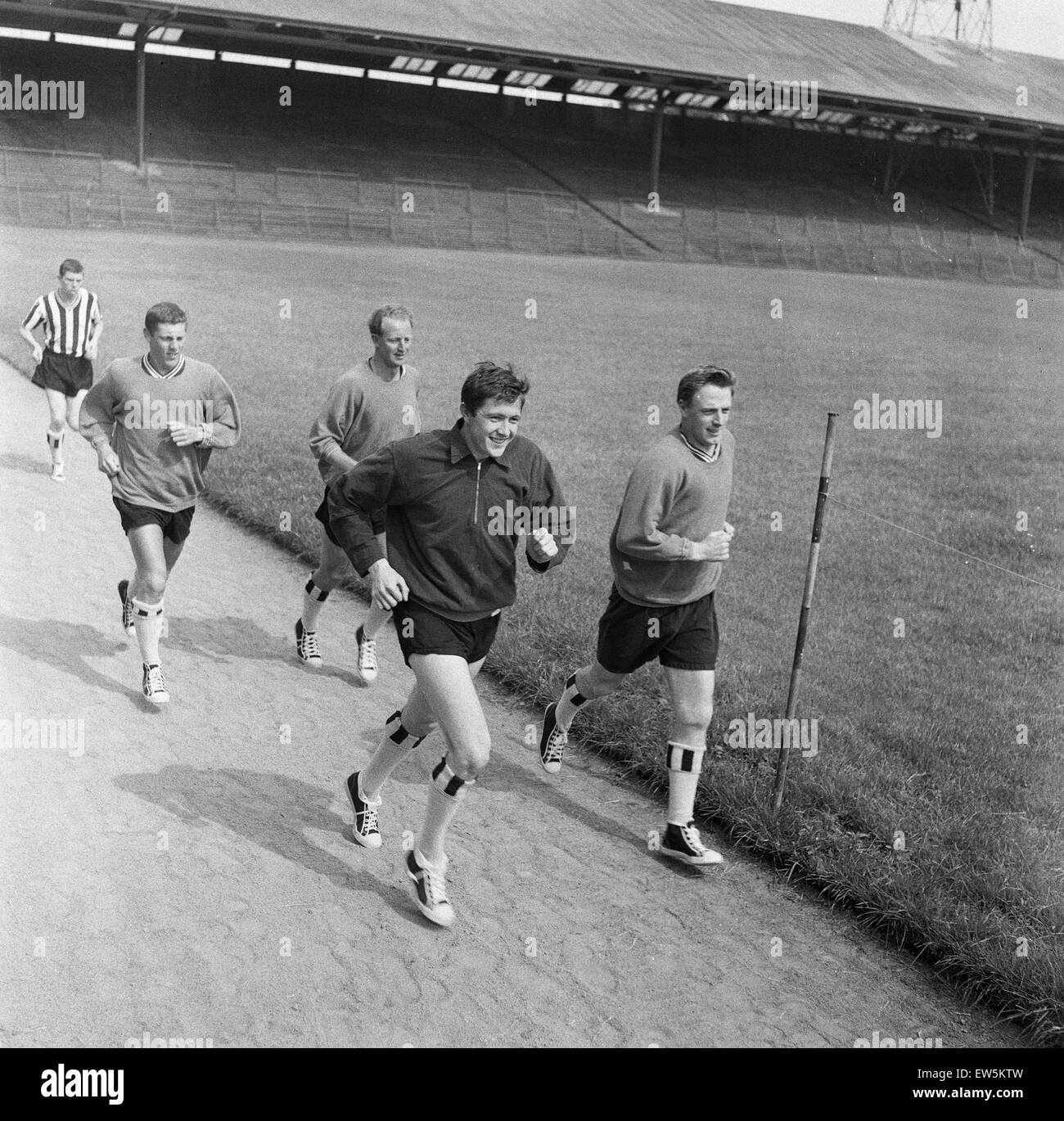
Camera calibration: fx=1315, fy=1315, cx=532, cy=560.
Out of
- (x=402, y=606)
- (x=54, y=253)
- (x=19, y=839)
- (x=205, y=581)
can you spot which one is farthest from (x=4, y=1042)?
(x=54, y=253)

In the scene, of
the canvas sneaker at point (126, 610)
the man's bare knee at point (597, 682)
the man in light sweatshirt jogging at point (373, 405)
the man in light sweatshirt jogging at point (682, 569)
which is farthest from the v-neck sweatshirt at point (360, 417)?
the man in light sweatshirt jogging at point (682, 569)

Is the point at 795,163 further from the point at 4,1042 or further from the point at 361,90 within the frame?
the point at 4,1042

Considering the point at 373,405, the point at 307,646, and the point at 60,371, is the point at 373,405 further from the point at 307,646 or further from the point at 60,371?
the point at 60,371

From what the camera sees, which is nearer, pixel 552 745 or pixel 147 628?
pixel 552 745

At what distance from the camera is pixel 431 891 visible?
197 inches

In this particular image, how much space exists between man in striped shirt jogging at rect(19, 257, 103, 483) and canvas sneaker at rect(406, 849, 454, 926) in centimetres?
788

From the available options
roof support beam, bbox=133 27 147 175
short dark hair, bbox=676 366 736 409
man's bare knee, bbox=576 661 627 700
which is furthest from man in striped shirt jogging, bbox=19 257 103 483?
roof support beam, bbox=133 27 147 175

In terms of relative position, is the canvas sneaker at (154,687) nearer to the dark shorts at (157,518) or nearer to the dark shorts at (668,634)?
the dark shorts at (157,518)

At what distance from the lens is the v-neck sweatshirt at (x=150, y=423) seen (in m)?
6.95

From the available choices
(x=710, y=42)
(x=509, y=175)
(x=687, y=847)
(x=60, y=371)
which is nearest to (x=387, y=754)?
(x=687, y=847)

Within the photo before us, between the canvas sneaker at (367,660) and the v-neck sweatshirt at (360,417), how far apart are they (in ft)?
3.57

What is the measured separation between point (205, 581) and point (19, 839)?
435 cm

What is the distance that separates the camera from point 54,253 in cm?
2747

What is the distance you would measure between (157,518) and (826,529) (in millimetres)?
6233
